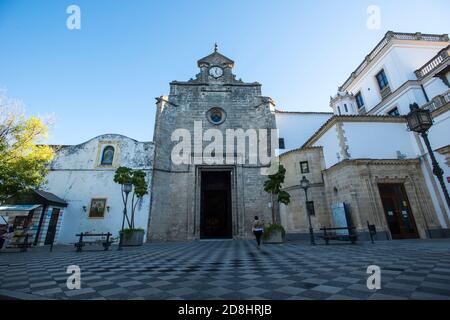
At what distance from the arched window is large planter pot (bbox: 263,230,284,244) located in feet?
43.9

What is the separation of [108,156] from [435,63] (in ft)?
86.1

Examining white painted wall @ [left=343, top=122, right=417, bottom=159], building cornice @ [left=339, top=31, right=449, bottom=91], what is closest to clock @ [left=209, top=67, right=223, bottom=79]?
white painted wall @ [left=343, top=122, right=417, bottom=159]

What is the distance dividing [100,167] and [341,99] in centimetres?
2393

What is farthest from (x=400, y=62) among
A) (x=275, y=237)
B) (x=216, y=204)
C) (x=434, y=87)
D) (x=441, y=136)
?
(x=216, y=204)

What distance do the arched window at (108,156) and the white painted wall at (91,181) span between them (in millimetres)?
390

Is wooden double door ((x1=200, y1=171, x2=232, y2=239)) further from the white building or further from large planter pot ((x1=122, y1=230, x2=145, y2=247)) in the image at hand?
large planter pot ((x1=122, y1=230, x2=145, y2=247))

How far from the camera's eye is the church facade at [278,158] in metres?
12.4

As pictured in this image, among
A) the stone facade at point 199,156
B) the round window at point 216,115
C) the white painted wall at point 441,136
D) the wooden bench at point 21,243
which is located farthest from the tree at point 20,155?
the white painted wall at point 441,136

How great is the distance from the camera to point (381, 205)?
1190 cm

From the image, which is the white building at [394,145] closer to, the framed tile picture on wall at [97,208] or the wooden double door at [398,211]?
the wooden double door at [398,211]

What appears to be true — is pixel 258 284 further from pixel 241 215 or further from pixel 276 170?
pixel 241 215

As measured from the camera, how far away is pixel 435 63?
588 inches

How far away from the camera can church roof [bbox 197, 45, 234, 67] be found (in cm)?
2244
